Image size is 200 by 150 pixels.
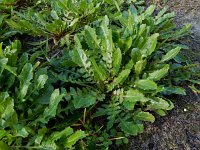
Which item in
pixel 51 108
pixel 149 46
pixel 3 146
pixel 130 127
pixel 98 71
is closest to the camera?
pixel 3 146

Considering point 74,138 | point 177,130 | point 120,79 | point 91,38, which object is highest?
point 91,38

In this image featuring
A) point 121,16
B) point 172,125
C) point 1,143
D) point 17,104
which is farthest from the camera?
point 121,16

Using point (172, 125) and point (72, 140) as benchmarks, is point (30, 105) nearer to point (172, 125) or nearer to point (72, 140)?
point (72, 140)

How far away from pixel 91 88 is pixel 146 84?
0.37 metres

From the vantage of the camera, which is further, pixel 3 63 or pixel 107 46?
pixel 107 46

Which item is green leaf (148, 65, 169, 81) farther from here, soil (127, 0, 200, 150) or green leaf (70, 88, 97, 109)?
green leaf (70, 88, 97, 109)

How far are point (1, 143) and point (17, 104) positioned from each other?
1.01ft

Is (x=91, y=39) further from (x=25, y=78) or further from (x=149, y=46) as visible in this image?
(x=25, y=78)

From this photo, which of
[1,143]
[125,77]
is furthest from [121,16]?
[1,143]

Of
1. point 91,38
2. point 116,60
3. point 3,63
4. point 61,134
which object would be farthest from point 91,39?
point 61,134

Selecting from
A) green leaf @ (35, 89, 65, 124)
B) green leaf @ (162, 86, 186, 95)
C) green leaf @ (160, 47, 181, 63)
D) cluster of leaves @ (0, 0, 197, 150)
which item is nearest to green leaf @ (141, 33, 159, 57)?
cluster of leaves @ (0, 0, 197, 150)

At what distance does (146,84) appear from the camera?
2.39 m

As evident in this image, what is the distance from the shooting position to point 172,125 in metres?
2.48

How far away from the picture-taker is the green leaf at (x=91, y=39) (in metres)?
2.61
